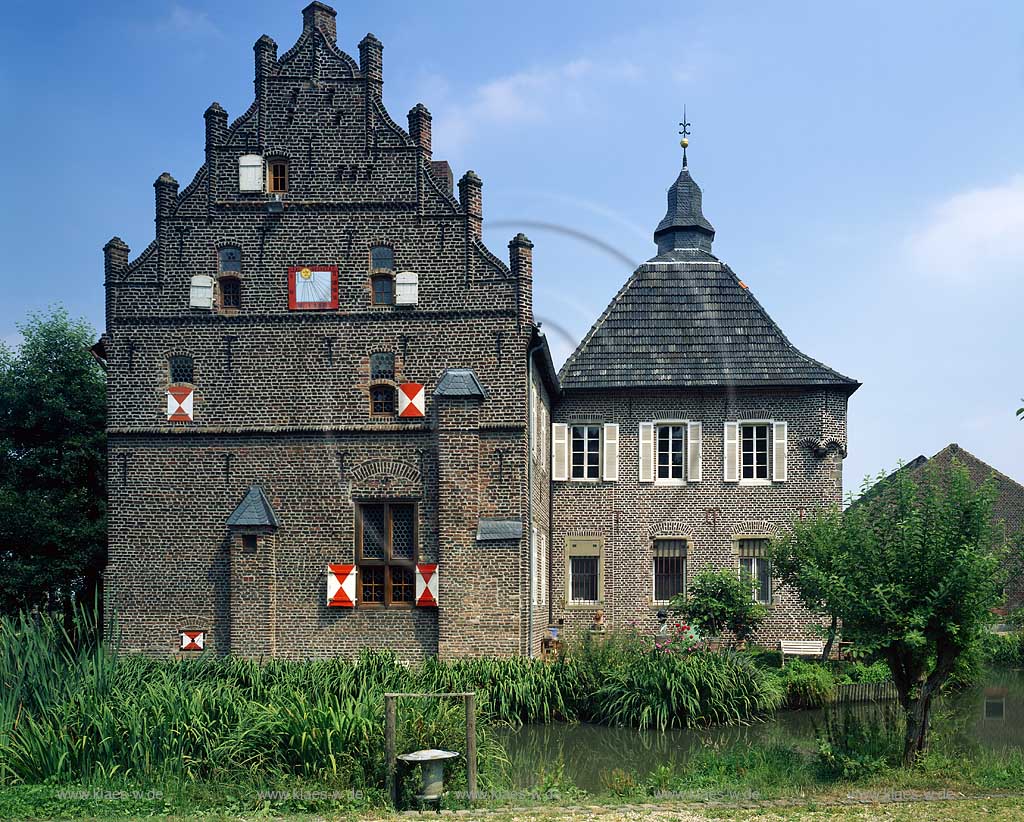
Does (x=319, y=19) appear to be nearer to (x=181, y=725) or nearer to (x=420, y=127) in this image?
(x=420, y=127)

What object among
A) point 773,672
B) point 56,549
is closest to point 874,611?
point 773,672

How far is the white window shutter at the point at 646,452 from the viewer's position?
26.1 metres

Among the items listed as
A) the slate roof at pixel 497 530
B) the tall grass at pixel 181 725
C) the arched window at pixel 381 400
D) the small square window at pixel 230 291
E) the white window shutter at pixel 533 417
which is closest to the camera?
the tall grass at pixel 181 725

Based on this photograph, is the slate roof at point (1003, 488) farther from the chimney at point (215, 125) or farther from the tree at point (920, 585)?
the tree at point (920, 585)

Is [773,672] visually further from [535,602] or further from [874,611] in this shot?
[874,611]

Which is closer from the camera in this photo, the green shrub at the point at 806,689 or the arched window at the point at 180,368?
the green shrub at the point at 806,689

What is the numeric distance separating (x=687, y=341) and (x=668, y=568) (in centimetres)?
531

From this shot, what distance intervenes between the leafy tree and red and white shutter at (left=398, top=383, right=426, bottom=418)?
660cm

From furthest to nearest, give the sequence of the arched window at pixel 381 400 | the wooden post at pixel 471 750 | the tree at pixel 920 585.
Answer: the arched window at pixel 381 400
the tree at pixel 920 585
the wooden post at pixel 471 750

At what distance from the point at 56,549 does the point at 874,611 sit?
18.9m

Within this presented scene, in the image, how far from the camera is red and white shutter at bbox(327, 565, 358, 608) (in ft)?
65.9

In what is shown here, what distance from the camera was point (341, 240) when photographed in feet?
68.9

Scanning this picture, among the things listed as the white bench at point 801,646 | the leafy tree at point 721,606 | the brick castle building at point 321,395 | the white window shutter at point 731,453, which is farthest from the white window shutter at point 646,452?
the white bench at point 801,646

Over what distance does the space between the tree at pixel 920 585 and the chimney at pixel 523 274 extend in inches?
382
